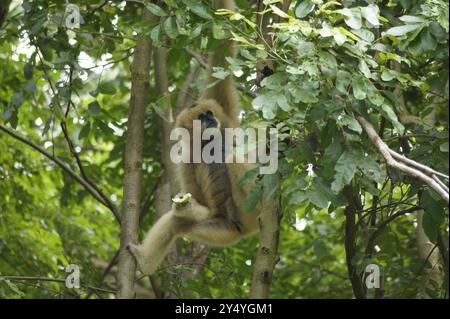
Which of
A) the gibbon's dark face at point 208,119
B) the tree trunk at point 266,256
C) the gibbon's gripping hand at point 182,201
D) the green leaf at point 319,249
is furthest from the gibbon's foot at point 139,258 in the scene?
the green leaf at point 319,249

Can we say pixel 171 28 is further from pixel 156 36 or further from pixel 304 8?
pixel 304 8

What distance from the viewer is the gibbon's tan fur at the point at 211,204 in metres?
6.32

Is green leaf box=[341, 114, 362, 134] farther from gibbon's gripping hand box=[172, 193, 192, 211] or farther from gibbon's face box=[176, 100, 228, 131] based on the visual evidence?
gibbon's face box=[176, 100, 228, 131]

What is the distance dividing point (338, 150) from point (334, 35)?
0.64m

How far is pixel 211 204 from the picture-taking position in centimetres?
681

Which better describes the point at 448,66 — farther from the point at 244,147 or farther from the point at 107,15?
the point at 107,15

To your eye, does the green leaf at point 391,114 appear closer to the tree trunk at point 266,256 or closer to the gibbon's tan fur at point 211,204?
the tree trunk at point 266,256

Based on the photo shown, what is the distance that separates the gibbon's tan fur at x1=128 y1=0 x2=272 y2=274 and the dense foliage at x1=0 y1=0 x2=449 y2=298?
0.19 meters

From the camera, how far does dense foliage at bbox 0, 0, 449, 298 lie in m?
4.03

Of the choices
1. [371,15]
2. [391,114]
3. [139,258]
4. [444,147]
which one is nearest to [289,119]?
[391,114]

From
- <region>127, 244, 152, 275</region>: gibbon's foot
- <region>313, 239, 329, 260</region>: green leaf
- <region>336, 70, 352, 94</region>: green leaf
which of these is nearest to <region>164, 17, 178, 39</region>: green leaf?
<region>336, 70, 352, 94</region>: green leaf

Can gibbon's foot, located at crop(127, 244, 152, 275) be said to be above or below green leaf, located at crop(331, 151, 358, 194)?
below

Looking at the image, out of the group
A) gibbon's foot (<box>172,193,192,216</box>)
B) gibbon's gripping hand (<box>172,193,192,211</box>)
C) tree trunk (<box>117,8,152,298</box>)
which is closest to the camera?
tree trunk (<box>117,8,152,298</box>)
